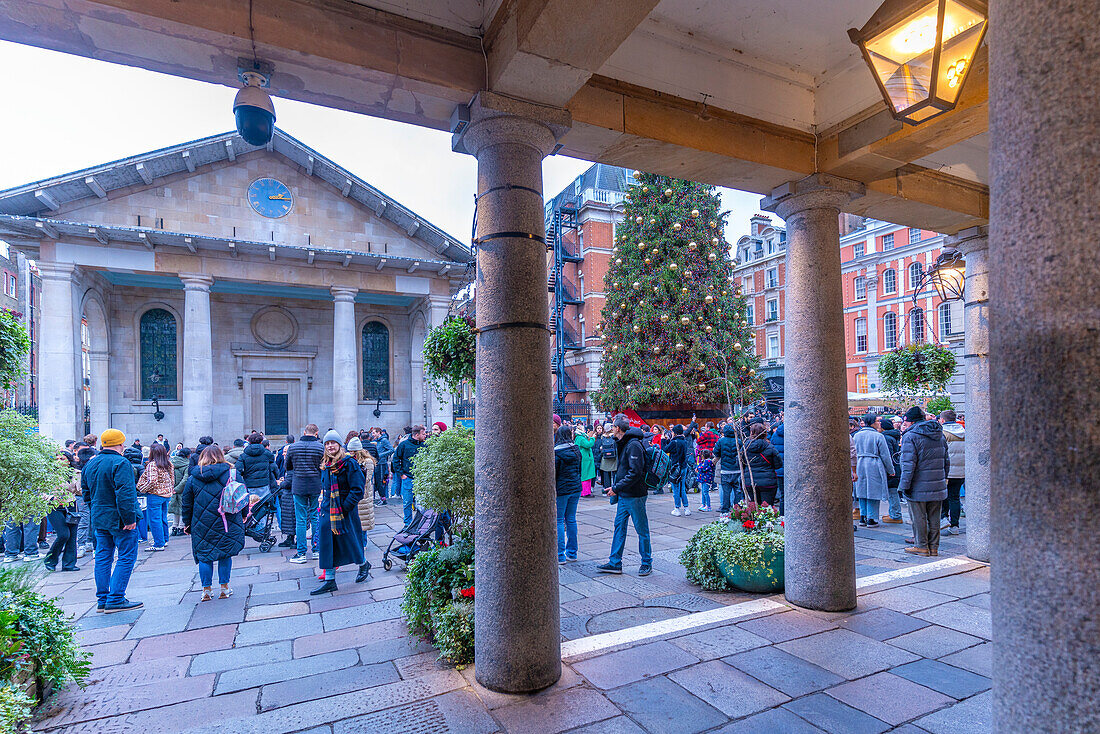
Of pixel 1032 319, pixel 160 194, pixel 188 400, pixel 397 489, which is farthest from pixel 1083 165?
pixel 160 194

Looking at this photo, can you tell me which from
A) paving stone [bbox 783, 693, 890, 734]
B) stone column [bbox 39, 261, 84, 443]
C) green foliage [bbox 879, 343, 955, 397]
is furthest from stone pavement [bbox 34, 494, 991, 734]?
stone column [bbox 39, 261, 84, 443]

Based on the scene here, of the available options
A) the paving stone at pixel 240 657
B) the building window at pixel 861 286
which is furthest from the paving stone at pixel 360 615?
the building window at pixel 861 286

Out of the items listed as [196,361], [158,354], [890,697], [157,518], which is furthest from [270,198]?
[890,697]

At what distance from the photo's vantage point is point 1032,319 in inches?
46.2

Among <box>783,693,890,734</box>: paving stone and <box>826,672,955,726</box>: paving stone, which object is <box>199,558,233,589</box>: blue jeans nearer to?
<box>783,693,890,734</box>: paving stone

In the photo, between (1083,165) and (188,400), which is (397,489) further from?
(1083,165)

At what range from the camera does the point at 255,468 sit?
904cm

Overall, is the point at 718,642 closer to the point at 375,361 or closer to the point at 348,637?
the point at 348,637

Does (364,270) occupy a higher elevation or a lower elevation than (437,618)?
higher

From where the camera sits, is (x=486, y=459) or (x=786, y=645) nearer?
(x=486, y=459)

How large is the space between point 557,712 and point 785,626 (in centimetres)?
246

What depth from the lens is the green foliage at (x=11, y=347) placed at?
16.9 ft

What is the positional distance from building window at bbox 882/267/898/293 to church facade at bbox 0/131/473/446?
28540 mm

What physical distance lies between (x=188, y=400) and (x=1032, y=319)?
20595 mm
